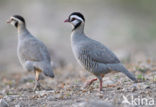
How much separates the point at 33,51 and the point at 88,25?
60.2 ft

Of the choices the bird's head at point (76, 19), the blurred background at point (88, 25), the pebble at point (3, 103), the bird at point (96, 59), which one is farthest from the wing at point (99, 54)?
the blurred background at point (88, 25)

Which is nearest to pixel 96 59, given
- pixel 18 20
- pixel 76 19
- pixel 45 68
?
pixel 76 19

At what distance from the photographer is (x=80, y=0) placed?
3606cm

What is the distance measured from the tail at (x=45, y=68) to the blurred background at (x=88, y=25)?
4986mm

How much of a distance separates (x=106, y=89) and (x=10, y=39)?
1651 centimetres

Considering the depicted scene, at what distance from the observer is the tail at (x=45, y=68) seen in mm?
10133

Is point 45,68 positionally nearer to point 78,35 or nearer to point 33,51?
point 33,51

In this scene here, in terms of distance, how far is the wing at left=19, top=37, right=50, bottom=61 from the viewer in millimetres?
10618

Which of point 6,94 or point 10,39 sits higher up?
point 10,39

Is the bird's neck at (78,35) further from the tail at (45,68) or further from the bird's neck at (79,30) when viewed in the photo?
the tail at (45,68)

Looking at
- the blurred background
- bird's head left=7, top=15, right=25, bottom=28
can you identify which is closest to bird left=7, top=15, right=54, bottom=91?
bird's head left=7, top=15, right=25, bottom=28

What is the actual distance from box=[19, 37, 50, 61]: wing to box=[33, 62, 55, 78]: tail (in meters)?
0.15

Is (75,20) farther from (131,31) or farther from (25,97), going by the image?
(131,31)

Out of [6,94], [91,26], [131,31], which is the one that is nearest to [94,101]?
[6,94]
